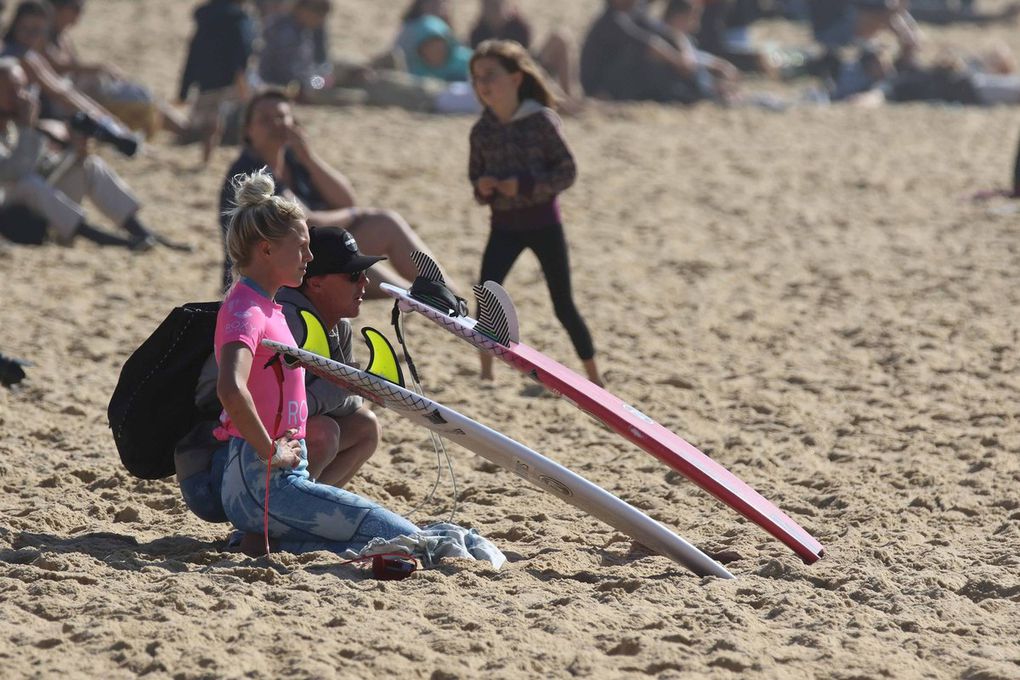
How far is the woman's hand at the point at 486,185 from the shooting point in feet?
20.9

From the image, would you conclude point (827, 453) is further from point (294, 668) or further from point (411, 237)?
point (294, 668)

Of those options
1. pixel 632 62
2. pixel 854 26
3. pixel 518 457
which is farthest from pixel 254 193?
pixel 854 26

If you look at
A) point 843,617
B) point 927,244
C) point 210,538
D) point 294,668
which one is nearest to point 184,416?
point 210,538

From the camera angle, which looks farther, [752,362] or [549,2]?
[549,2]

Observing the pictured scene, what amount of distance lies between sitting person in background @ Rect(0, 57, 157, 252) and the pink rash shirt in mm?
4794

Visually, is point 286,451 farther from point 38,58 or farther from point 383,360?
point 38,58

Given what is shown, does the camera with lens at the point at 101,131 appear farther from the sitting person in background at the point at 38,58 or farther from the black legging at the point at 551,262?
the black legging at the point at 551,262

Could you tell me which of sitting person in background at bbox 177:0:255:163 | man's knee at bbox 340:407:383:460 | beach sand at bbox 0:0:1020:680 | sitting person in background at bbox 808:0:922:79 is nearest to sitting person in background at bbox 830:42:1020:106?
sitting person in background at bbox 808:0:922:79

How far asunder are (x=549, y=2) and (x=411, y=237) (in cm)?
1354

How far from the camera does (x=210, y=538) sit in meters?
4.77

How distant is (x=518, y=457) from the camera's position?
443 cm

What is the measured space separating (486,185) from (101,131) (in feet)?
10.8

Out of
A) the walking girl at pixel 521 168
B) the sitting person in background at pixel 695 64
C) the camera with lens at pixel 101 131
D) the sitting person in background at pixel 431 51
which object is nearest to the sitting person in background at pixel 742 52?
Answer: the sitting person in background at pixel 695 64

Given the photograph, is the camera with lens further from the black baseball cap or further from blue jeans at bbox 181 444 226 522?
blue jeans at bbox 181 444 226 522
